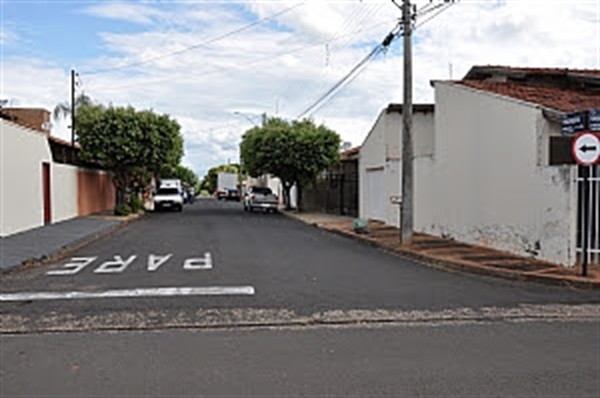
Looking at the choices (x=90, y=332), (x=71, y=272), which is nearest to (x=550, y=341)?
A: (x=90, y=332)

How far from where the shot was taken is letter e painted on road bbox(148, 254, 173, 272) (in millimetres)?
14859

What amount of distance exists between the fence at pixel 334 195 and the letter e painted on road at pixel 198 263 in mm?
19622

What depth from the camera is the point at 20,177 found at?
77.8 feet

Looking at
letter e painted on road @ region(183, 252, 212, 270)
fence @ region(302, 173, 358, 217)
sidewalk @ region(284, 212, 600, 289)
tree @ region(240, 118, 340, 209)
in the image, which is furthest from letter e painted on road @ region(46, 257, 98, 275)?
tree @ region(240, 118, 340, 209)

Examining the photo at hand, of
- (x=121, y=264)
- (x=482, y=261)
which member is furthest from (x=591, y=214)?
(x=121, y=264)

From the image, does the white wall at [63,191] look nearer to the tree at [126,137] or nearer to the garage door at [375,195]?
the tree at [126,137]

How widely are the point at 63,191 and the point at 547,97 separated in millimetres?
21077

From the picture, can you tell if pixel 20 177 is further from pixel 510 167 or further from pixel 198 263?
pixel 510 167

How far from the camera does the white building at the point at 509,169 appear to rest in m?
14.2

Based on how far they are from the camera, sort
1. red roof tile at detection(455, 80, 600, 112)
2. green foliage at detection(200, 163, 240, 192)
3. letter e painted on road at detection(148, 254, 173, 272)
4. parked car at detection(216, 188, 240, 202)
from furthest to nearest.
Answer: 1. green foliage at detection(200, 163, 240, 192)
2. parked car at detection(216, 188, 240, 202)
3. red roof tile at detection(455, 80, 600, 112)
4. letter e painted on road at detection(148, 254, 173, 272)

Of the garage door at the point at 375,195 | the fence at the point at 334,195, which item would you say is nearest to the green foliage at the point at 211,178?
the fence at the point at 334,195

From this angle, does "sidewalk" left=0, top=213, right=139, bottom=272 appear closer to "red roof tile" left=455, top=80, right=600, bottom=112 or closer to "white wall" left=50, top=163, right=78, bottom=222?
"white wall" left=50, top=163, right=78, bottom=222

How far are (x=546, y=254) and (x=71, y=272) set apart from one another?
31.5ft

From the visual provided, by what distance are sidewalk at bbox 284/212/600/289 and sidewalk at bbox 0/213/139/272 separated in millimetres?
8564
